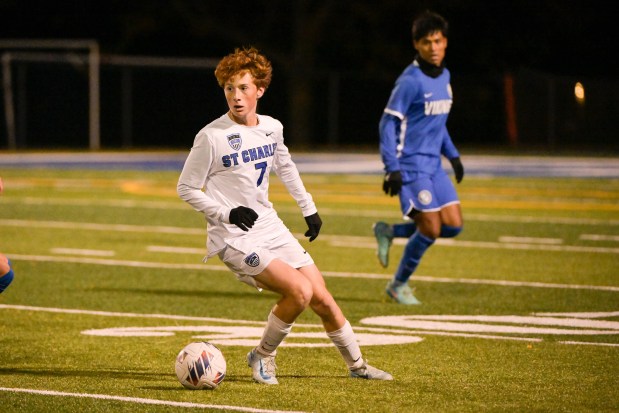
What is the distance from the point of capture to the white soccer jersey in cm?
735

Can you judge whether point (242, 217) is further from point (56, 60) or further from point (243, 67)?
point (56, 60)

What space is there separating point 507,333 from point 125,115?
32.4 m

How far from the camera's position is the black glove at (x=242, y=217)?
719 centimetres

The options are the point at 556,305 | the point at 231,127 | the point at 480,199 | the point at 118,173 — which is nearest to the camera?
the point at 231,127

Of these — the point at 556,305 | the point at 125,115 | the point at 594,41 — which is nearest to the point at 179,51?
the point at 125,115

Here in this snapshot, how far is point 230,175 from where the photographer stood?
7.46 meters

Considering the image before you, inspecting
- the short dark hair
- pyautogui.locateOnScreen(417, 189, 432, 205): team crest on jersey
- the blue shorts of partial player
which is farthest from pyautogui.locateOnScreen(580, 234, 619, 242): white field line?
the short dark hair

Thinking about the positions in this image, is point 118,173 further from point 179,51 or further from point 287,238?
point 287,238

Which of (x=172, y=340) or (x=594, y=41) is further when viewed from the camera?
(x=594, y=41)

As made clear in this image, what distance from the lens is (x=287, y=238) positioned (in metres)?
7.55

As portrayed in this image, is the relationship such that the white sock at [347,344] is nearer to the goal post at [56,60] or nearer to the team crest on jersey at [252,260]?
the team crest on jersey at [252,260]

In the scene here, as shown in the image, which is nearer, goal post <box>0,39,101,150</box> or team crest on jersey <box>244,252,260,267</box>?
team crest on jersey <box>244,252,260,267</box>

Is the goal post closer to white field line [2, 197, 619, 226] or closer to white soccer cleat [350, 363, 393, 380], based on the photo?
white field line [2, 197, 619, 226]

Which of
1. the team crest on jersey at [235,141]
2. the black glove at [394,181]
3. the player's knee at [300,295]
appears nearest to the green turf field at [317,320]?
the player's knee at [300,295]
